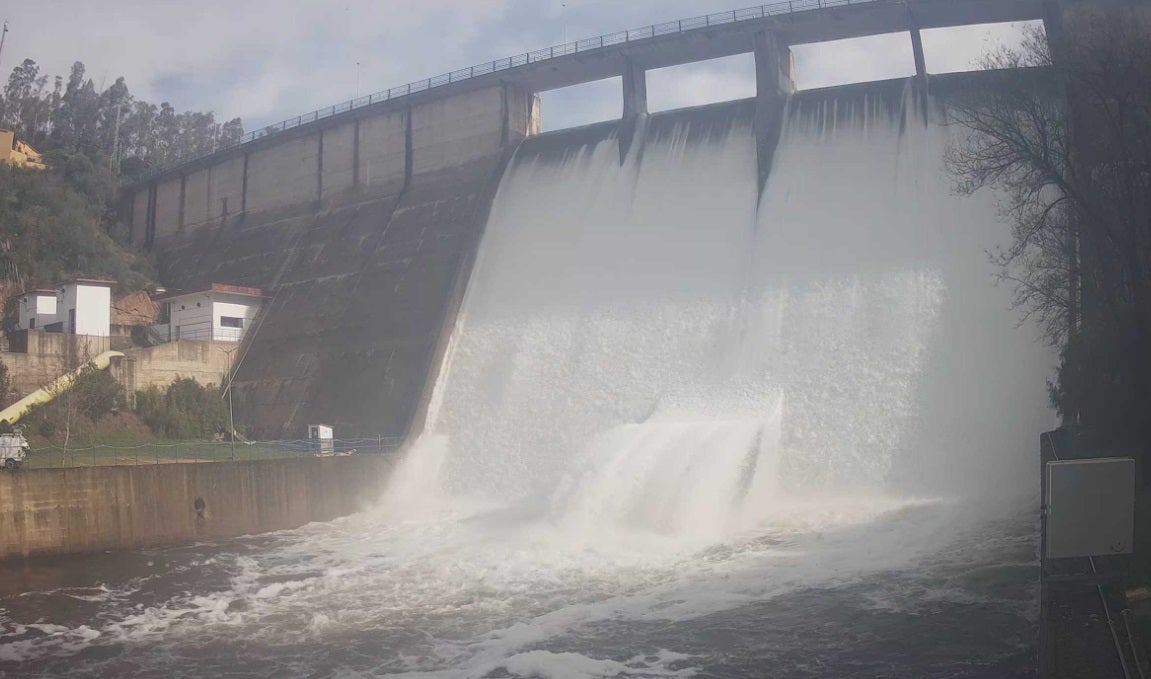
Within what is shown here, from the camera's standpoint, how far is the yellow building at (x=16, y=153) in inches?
1668

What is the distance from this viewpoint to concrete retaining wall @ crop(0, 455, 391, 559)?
16.5 metres

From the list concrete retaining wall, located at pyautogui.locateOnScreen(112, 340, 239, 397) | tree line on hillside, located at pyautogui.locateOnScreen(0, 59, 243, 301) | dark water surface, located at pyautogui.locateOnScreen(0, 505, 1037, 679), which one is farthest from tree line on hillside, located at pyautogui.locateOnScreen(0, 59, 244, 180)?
dark water surface, located at pyautogui.locateOnScreen(0, 505, 1037, 679)

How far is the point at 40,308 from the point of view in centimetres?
2977

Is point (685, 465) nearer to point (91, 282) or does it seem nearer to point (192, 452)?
point (192, 452)

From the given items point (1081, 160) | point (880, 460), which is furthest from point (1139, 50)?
point (880, 460)

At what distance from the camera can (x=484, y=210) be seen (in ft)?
91.9

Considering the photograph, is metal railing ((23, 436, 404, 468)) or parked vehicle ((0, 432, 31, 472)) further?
metal railing ((23, 436, 404, 468))

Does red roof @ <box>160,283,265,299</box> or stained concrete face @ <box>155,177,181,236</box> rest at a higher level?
stained concrete face @ <box>155,177,181,236</box>

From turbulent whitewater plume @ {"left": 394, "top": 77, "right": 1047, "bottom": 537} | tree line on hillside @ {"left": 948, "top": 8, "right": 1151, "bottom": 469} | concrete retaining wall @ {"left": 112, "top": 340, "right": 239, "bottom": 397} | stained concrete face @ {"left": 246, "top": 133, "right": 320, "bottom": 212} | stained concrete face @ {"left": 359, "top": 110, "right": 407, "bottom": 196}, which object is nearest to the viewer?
tree line on hillside @ {"left": 948, "top": 8, "right": 1151, "bottom": 469}

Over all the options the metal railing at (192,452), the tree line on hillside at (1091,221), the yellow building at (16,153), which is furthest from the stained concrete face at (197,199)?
the tree line on hillside at (1091,221)

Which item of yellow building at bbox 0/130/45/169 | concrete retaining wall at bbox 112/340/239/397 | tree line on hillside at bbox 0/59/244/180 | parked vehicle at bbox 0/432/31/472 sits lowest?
parked vehicle at bbox 0/432/31/472

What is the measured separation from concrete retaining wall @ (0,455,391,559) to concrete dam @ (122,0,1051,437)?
2.95 metres

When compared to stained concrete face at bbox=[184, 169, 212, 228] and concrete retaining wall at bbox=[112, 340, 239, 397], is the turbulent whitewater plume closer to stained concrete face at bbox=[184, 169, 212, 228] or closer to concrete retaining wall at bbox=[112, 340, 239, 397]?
concrete retaining wall at bbox=[112, 340, 239, 397]

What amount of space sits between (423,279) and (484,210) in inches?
107
